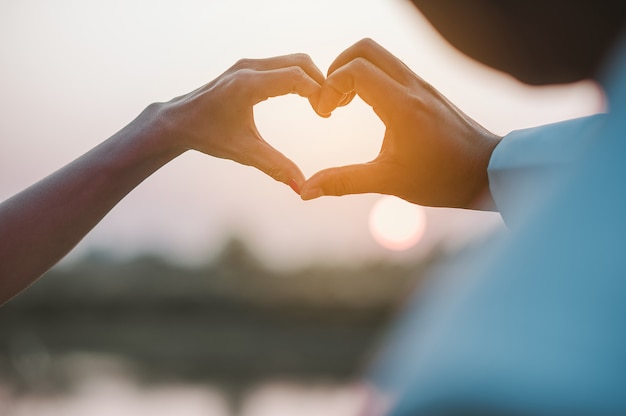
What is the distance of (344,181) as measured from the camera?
1.85 metres

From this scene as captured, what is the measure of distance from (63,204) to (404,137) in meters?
0.78

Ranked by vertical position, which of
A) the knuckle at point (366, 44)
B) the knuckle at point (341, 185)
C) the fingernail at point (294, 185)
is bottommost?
the fingernail at point (294, 185)

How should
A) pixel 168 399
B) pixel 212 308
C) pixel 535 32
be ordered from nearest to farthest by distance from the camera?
pixel 535 32 < pixel 168 399 < pixel 212 308

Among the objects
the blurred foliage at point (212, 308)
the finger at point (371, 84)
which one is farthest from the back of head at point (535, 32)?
the blurred foliage at point (212, 308)

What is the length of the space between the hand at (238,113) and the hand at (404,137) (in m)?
0.08

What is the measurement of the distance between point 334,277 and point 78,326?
19.2 metres

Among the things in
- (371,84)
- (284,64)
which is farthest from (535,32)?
(284,64)

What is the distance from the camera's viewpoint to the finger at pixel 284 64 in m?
1.88

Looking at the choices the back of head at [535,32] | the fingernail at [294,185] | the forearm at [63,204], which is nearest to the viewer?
the back of head at [535,32]

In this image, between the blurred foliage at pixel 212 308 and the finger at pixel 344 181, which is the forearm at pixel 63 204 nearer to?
the finger at pixel 344 181

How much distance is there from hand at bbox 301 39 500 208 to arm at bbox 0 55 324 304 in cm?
9

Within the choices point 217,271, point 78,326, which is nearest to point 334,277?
point 217,271

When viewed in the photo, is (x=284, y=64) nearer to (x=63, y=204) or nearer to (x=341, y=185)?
(x=341, y=185)

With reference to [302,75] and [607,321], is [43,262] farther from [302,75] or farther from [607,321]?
[607,321]
